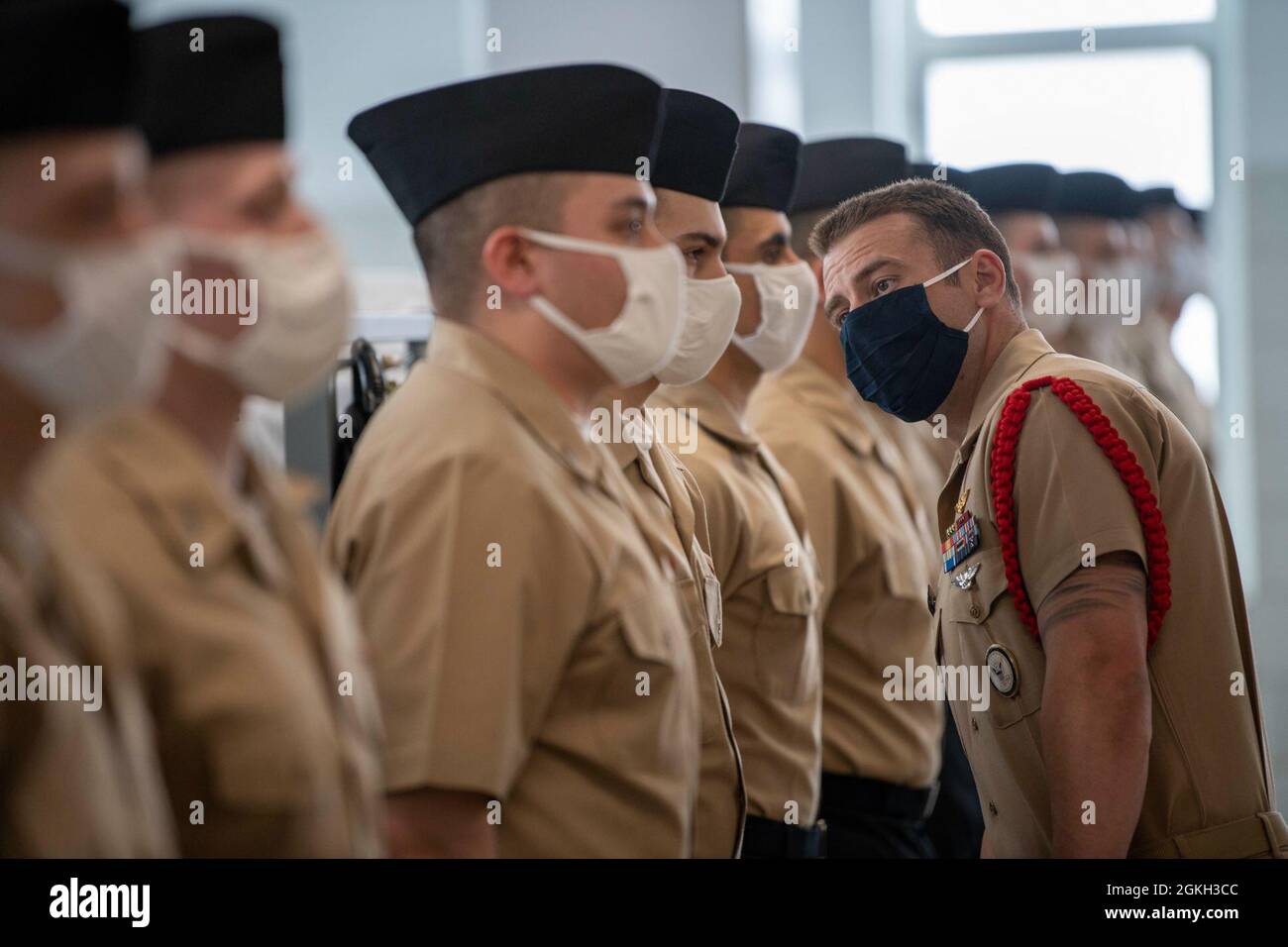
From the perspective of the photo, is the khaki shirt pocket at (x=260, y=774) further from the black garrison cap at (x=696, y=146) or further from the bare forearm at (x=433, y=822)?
the black garrison cap at (x=696, y=146)

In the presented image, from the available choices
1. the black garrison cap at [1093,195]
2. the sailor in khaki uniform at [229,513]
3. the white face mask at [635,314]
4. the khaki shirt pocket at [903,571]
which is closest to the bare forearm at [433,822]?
the sailor in khaki uniform at [229,513]

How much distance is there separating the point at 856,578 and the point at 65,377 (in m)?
2.12

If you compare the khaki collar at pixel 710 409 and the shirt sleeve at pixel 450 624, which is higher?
the khaki collar at pixel 710 409

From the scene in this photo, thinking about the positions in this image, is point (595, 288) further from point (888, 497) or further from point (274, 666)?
point (888, 497)

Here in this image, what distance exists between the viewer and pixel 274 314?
134cm

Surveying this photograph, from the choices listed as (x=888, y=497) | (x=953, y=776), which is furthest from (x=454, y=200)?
(x=953, y=776)

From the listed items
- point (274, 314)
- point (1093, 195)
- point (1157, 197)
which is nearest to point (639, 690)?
point (274, 314)

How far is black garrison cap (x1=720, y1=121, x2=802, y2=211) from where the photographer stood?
9.05 feet

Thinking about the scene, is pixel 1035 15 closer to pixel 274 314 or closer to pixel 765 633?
pixel 765 633

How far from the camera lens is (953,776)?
3.80 metres

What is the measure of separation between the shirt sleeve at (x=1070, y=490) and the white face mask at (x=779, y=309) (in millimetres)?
699

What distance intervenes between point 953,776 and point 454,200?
2.49m

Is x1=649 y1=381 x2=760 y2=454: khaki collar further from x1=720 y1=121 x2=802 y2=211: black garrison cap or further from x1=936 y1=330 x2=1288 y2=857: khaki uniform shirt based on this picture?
Answer: x1=936 y1=330 x2=1288 y2=857: khaki uniform shirt

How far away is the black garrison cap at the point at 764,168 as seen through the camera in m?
2.76
